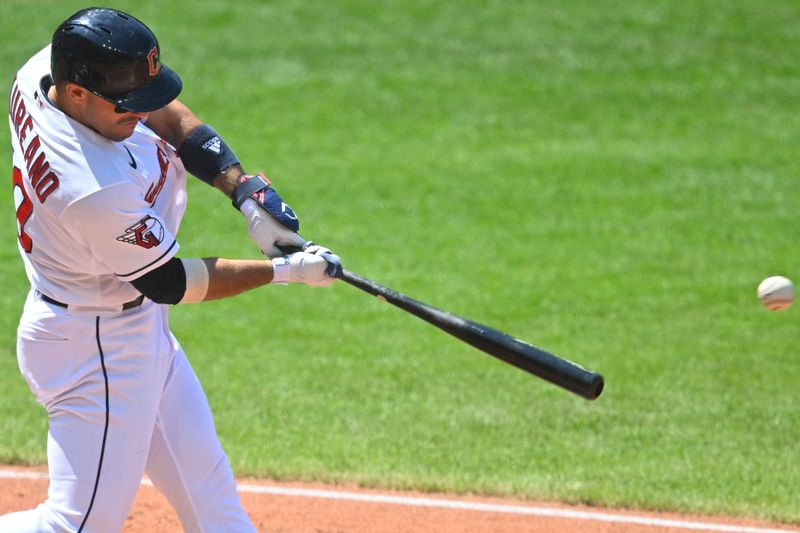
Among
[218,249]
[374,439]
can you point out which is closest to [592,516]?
[374,439]

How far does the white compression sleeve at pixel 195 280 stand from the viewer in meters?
3.77

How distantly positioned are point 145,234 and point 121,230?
0.08 metres

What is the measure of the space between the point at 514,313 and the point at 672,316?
1140 millimetres

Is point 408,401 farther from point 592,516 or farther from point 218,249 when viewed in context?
point 218,249

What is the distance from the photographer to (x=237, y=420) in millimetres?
6793

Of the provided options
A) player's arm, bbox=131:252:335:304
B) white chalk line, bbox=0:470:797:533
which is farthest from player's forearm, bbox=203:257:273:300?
white chalk line, bbox=0:470:797:533

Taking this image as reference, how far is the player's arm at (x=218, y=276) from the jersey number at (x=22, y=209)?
40 centimetres

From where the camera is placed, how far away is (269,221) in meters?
4.34

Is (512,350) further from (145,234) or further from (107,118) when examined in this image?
(107,118)

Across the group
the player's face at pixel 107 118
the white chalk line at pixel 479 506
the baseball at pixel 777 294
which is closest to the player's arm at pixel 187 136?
the player's face at pixel 107 118

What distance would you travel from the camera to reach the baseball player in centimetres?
361

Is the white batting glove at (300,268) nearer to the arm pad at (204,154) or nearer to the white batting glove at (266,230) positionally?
the white batting glove at (266,230)

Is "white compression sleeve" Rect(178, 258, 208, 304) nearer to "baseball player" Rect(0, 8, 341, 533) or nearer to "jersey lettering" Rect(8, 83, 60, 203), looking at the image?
"baseball player" Rect(0, 8, 341, 533)

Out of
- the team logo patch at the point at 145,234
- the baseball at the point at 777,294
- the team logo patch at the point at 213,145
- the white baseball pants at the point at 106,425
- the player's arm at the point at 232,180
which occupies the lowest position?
the white baseball pants at the point at 106,425
